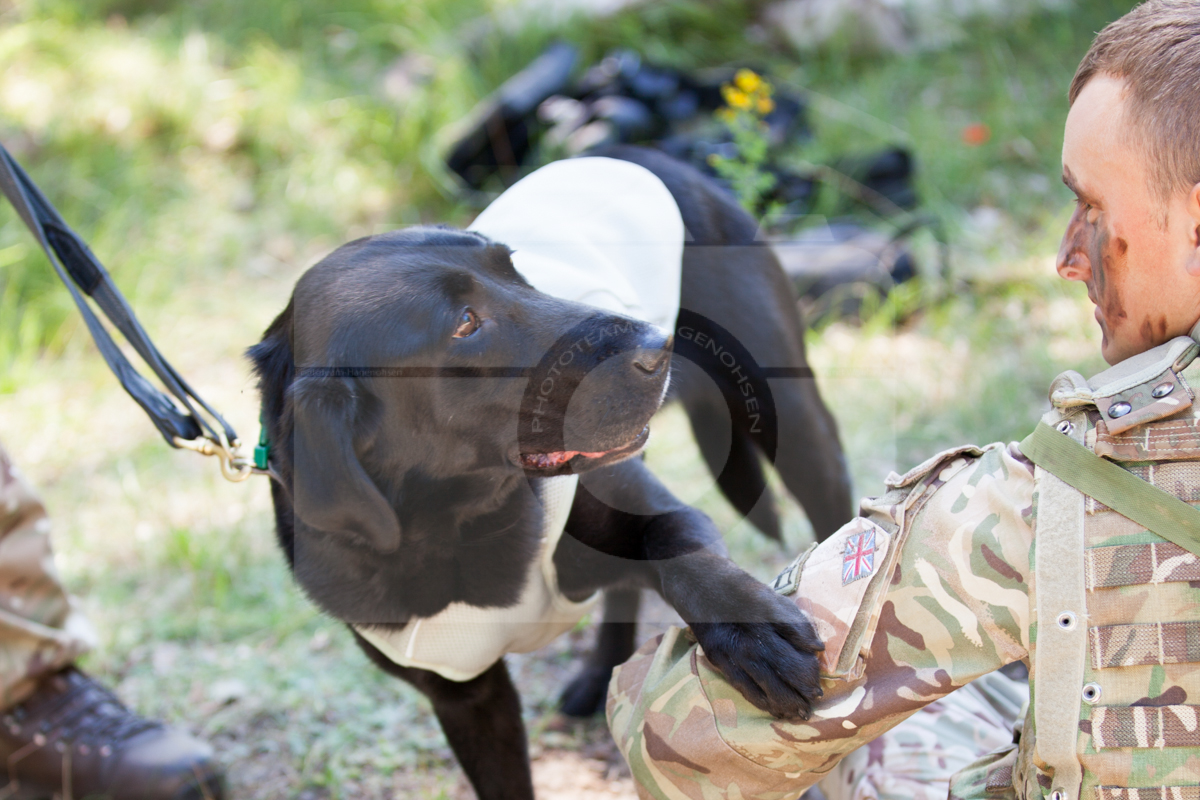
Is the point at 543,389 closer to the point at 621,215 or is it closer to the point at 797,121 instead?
the point at 621,215

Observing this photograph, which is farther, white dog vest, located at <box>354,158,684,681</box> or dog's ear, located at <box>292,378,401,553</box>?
white dog vest, located at <box>354,158,684,681</box>

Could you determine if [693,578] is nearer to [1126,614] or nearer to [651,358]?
[651,358]

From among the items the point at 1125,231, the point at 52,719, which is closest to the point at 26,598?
the point at 52,719

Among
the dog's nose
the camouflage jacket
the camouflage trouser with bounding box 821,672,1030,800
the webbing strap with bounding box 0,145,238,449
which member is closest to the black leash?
the webbing strap with bounding box 0,145,238,449

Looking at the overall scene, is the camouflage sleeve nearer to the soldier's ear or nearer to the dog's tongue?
the soldier's ear

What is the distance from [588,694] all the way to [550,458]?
948 mm

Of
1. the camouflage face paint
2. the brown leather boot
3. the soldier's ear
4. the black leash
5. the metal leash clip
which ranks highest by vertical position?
the soldier's ear

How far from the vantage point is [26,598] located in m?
2.28

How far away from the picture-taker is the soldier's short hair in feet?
3.47

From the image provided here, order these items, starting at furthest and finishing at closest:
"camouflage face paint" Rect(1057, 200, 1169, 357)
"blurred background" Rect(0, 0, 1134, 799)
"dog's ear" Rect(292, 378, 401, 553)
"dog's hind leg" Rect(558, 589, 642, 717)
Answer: "blurred background" Rect(0, 0, 1134, 799) → "dog's hind leg" Rect(558, 589, 642, 717) → "dog's ear" Rect(292, 378, 401, 553) → "camouflage face paint" Rect(1057, 200, 1169, 357)

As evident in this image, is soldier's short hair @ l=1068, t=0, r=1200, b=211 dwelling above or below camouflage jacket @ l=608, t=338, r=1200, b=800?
above

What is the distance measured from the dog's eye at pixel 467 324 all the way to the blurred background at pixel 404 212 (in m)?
0.42

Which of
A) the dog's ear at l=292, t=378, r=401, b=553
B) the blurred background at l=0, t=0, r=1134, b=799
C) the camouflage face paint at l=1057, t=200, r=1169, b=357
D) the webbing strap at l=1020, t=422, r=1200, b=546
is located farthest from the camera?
the blurred background at l=0, t=0, r=1134, b=799

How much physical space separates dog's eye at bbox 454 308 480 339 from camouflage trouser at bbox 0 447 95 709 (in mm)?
1290
